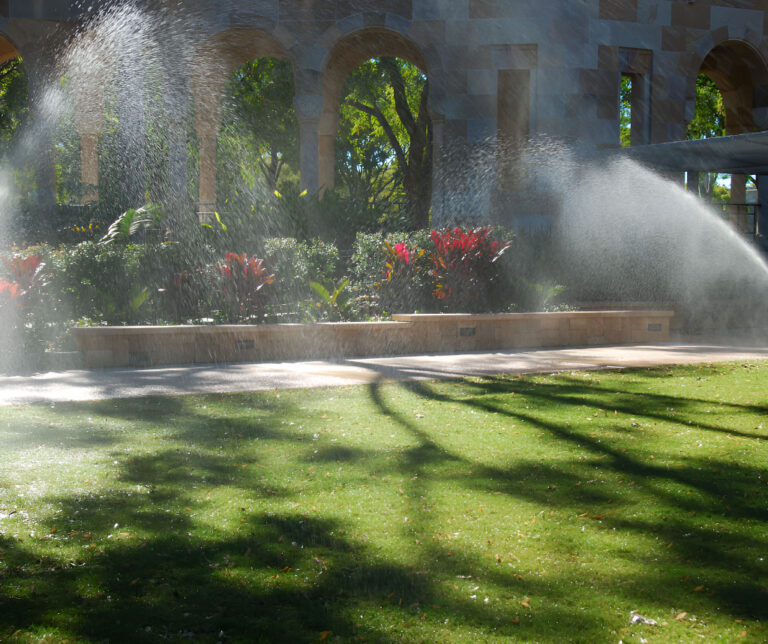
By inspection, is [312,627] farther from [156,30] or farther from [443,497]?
[156,30]

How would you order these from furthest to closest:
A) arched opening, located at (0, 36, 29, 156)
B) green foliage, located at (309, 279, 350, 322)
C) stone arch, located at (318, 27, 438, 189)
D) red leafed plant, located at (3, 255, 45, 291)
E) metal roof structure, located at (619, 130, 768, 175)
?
arched opening, located at (0, 36, 29, 156)
stone arch, located at (318, 27, 438, 189)
metal roof structure, located at (619, 130, 768, 175)
green foliage, located at (309, 279, 350, 322)
red leafed plant, located at (3, 255, 45, 291)

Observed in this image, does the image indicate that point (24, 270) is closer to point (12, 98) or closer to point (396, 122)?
point (12, 98)

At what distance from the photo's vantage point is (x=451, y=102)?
18141 millimetres

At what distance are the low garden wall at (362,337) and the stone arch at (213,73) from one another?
904cm

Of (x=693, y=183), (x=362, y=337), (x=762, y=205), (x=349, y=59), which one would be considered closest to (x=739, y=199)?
(x=762, y=205)

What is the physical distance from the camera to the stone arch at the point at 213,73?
19328 mm

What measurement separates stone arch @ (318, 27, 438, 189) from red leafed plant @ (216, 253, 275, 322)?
25.4 feet

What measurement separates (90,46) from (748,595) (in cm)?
2121

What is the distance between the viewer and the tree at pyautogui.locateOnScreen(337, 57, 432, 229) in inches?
1108

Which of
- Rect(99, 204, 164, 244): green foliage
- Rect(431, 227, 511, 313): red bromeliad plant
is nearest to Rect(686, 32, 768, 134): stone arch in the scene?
Rect(431, 227, 511, 313): red bromeliad plant

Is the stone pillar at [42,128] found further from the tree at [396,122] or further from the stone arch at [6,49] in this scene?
the tree at [396,122]

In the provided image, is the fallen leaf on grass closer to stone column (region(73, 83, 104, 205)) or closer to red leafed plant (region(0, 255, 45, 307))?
red leafed plant (region(0, 255, 45, 307))

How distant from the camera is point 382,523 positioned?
4066mm

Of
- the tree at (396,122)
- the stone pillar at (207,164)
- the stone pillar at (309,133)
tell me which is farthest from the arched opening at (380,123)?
the stone pillar at (207,164)
